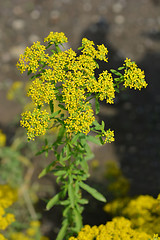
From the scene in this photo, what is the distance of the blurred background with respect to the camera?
6730mm

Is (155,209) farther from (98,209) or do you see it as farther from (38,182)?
(38,182)

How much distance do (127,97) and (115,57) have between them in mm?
1422

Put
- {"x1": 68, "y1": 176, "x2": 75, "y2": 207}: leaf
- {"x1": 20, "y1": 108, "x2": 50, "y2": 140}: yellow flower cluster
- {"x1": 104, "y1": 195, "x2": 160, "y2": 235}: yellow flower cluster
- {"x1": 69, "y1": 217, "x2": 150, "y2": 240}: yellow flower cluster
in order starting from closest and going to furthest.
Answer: {"x1": 20, "y1": 108, "x2": 50, "y2": 140}: yellow flower cluster, {"x1": 69, "y1": 217, "x2": 150, "y2": 240}: yellow flower cluster, {"x1": 68, "y1": 176, "x2": 75, "y2": 207}: leaf, {"x1": 104, "y1": 195, "x2": 160, "y2": 235}: yellow flower cluster

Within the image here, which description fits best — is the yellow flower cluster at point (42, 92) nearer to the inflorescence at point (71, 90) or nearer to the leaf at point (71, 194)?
the inflorescence at point (71, 90)

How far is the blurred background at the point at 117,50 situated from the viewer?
673 cm

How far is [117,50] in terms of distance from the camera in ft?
29.0

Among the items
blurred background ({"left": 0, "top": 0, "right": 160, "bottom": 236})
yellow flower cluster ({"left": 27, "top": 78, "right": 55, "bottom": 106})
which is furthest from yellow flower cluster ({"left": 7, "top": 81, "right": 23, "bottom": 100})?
yellow flower cluster ({"left": 27, "top": 78, "right": 55, "bottom": 106})

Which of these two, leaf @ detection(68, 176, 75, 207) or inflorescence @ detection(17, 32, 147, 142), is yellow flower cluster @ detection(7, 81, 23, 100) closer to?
leaf @ detection(68, 176, 75, 207)

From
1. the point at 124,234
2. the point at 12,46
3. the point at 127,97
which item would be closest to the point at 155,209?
the point at 124,234

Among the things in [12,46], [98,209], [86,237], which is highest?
[12,46]

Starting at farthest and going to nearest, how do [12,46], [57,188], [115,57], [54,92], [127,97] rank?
[12,46] < [115,57] < [127,97] < [57,188] < [54,92]

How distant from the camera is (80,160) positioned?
3.42m

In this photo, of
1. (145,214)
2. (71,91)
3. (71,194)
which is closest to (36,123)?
(71,91)

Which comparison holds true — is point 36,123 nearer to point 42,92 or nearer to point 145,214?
point 42,92
